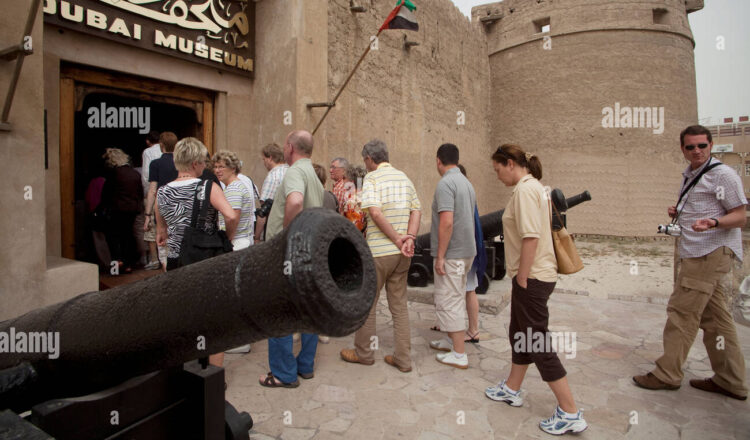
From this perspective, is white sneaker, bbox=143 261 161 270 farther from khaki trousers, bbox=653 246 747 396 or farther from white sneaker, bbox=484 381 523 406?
khaki trousers, bbox=653 246 747 396

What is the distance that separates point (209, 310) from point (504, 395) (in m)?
2.72

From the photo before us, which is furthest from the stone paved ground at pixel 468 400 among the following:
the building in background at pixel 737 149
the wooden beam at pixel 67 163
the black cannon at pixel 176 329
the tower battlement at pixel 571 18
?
the building in background at pixel 737 149

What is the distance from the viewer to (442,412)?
3113 millimetres

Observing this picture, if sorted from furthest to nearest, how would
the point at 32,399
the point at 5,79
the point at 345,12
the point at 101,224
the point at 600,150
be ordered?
1. the point at 600,150
2. the point at 345,12
3. the point at 101,224
4. the point at 5,79
5. the point at 32,399

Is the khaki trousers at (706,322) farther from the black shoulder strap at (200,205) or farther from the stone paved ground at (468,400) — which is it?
the black shoulder strap at (200,205)

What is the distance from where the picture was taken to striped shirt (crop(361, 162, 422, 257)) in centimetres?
367

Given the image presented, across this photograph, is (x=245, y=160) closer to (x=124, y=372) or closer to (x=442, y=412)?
(x=442, y=412)

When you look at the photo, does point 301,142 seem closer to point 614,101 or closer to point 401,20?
point 401,20

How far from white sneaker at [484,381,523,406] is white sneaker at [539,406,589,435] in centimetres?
35

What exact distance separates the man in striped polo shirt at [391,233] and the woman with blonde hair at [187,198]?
1.14 meters

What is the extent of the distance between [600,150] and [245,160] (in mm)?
12183

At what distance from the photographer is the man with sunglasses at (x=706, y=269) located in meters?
3.16

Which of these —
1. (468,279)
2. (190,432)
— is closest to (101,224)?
(468,279)

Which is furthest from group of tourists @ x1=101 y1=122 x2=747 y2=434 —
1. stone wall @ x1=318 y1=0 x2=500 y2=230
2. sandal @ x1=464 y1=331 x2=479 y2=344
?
stone wall @ x1=318 y1=0 x2=500 y2=230
